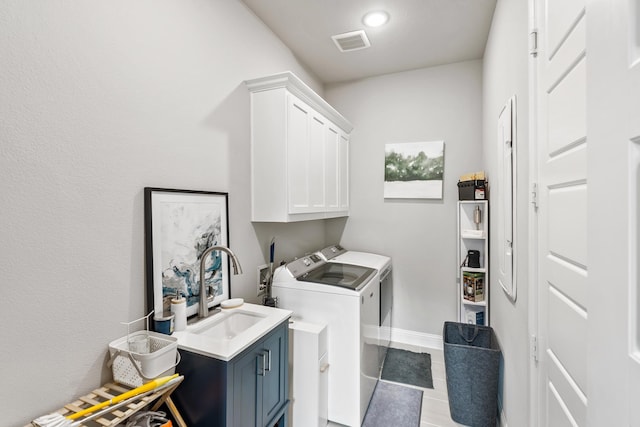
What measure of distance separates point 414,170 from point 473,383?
1979 mm

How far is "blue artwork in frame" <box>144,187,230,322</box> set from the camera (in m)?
1.40

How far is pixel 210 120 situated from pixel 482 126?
2493 mm

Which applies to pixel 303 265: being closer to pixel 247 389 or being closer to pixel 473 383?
pixel 247 389

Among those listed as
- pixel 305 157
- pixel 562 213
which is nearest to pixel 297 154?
pixel 305 157

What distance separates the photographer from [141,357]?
1.13 m

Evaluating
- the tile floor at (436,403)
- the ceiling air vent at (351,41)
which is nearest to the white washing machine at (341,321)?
the tile floor at (436,403)

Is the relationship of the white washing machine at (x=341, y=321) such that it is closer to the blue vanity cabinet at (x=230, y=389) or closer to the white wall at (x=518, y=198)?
the blue vanity cabinet at (x=230, y=389)

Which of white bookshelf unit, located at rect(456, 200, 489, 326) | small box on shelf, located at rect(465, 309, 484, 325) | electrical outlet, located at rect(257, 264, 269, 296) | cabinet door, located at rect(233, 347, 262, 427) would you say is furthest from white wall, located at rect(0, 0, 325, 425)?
small box on shelf, located at rect(465, 309, 484, 325)

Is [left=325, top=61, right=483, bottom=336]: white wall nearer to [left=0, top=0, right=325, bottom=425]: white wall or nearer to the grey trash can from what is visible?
the grey trash can

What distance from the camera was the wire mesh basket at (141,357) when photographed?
113 centimetres

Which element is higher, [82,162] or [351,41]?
[351,41]

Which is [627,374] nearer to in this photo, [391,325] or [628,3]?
[628,3]

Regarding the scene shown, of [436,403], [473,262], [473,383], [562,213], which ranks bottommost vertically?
[436,403]

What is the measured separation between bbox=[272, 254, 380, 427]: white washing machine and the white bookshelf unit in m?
0.99
